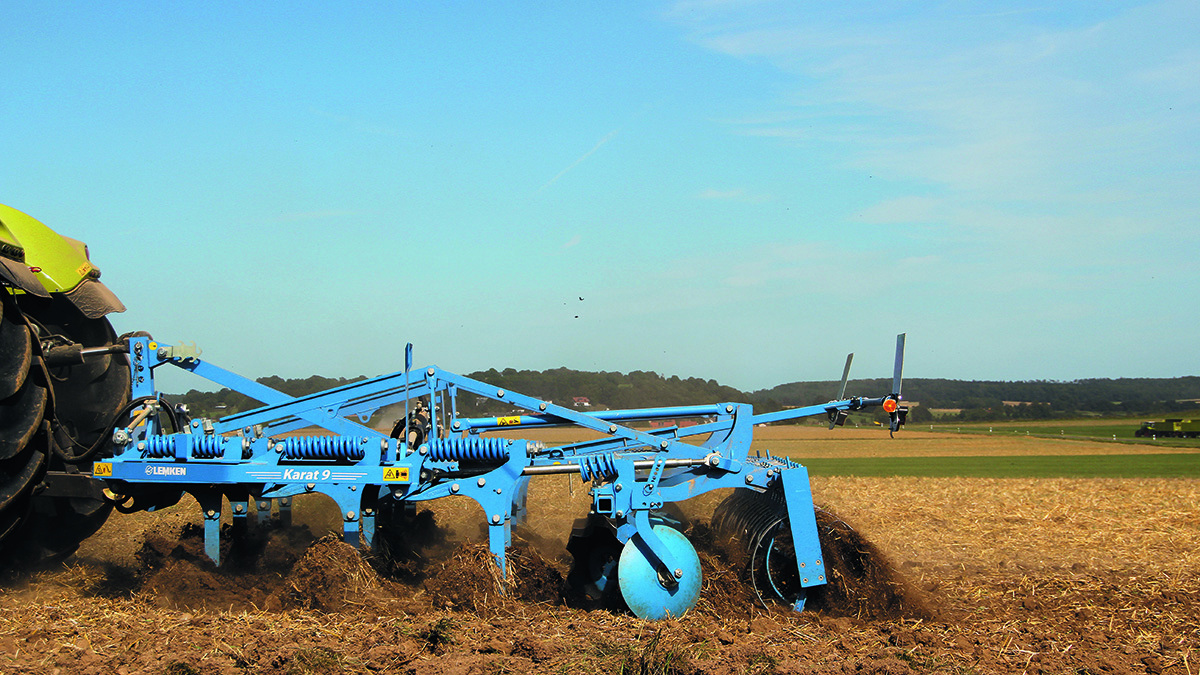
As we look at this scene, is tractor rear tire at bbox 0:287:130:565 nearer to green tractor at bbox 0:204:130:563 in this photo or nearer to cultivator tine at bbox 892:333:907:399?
green tractor at bbox 0:204:130:563

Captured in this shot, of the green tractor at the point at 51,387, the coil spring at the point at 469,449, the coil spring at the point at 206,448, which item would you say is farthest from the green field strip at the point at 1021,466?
the green tractor at the point at 51,387

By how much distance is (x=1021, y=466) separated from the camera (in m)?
24.9

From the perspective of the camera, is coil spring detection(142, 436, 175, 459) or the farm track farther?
coil spring detection(142, 436, 175, 459)

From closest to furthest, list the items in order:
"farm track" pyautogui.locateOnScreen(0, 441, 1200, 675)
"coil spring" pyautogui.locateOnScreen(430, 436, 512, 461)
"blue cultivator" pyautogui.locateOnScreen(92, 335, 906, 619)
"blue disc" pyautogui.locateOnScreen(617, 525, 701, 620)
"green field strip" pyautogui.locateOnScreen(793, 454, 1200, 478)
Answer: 1. "farm track" pyautogui.locateOnScreen(0, 441, 1200, 675)
2. "blue disc" pyautogui.locateOnScreen(617, 525, 701, 620)
3. "blue cultivator" pyautogui.locateOnScreen(92, 335, 906, 619)
4. "coil spring" pyautogui.locateOnScreen(430, 436, 512, 461)
5. "green field strip" pyautogui.locateOnScreen(793, 454, 1200, 478)

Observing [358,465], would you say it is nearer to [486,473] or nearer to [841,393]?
[486,473]

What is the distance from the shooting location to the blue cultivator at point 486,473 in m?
5.71

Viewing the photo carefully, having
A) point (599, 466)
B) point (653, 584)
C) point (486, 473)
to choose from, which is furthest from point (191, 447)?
point (653, 584)

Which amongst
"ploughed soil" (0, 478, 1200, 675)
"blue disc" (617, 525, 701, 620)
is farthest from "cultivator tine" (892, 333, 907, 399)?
"blue disc" (617, 525, 701, 620)

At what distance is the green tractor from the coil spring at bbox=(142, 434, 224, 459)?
0.32 m

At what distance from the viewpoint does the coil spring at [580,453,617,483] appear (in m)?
5.85

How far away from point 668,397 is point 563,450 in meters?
5.36

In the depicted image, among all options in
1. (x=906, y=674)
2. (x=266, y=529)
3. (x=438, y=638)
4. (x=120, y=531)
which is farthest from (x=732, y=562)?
(x=120, y=531)

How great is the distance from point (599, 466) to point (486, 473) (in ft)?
2.79

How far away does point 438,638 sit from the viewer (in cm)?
490
